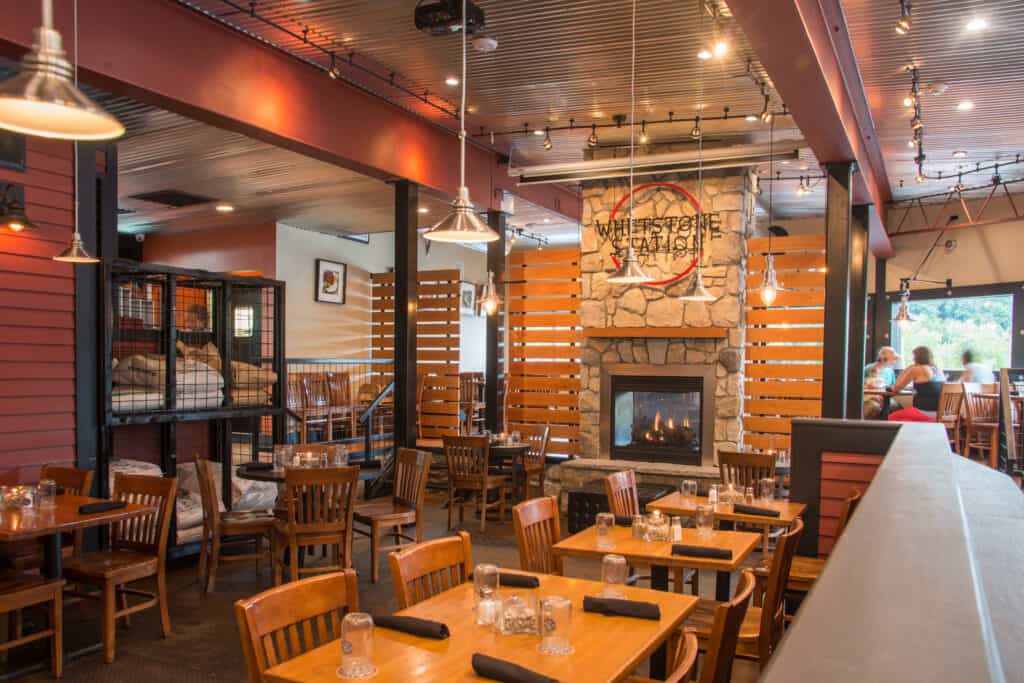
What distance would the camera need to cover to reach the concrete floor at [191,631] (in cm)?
400

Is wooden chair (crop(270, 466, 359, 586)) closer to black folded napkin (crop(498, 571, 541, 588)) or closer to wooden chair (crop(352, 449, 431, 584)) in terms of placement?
wooden chair (crop(352, 449, 431, 584))

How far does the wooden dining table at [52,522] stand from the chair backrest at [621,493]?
2.66 metres

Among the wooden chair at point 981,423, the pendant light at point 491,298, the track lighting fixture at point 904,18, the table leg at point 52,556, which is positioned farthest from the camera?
the wooden chair at point 981,423

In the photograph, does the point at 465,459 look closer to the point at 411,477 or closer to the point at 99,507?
the point at 411,477

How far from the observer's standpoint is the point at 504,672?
82.4 inches

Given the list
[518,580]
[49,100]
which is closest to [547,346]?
[518,580]

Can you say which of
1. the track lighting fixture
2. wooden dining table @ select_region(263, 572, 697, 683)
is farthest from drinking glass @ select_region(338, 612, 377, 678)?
the track lighting fixture

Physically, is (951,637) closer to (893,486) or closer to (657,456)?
(893,486)

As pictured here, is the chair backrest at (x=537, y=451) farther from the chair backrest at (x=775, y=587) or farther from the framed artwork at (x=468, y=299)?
the framed artwork at (x=468, y=299)

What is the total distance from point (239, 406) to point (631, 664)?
16.7 feet

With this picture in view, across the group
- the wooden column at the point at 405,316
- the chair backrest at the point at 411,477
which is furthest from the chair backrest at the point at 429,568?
the wooden column at the point at 405,316

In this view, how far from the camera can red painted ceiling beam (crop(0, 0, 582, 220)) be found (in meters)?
4.27

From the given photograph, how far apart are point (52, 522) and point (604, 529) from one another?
2.80m

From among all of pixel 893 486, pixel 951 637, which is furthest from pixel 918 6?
pixel 951 637
